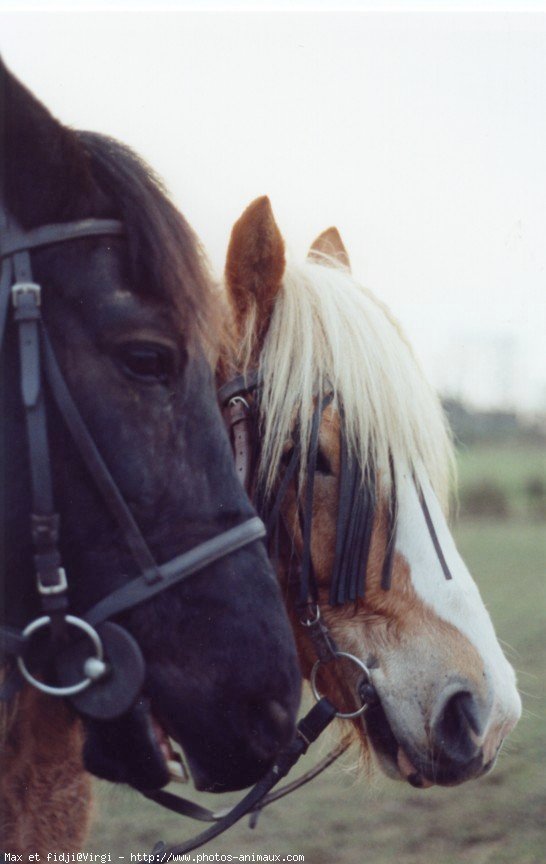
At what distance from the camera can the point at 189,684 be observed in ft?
5.53

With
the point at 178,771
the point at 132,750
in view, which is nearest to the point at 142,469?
the point at 132,750

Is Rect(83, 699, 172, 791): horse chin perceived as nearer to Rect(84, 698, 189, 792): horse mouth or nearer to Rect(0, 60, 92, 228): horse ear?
Rect(84, 698, 189, 792): horse mouth

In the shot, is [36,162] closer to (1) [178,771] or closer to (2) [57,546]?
(2) [57,546]

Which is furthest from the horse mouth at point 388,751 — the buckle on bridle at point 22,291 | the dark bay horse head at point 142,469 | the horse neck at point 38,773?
the buckle on bridle at point 22,291

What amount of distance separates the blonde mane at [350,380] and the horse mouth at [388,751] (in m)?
0.65

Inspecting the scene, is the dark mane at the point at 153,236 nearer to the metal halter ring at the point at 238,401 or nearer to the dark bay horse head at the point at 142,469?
the dark bay horse head at the point at 142,469

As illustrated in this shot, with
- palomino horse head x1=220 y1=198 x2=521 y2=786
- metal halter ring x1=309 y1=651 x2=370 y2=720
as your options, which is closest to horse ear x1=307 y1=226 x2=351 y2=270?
palomino horse head x1=220 y1=198 x2=521 y2=786

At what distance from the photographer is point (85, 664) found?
1.67m

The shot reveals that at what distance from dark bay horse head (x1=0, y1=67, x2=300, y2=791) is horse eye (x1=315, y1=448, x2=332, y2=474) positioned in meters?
0.55

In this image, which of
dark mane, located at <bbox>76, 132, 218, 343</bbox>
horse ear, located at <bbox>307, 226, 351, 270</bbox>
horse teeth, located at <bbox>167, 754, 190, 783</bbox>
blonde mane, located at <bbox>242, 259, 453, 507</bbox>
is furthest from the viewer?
horse ear, located at <bbox>307, 226, 351, 270</bbox>

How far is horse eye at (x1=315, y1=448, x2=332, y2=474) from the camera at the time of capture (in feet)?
7.49

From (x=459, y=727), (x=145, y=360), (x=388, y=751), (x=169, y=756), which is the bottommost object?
(x=388, y=751)

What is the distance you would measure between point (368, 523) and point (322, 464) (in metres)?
0.21

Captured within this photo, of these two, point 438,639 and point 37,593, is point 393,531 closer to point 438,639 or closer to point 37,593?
point 438,639
